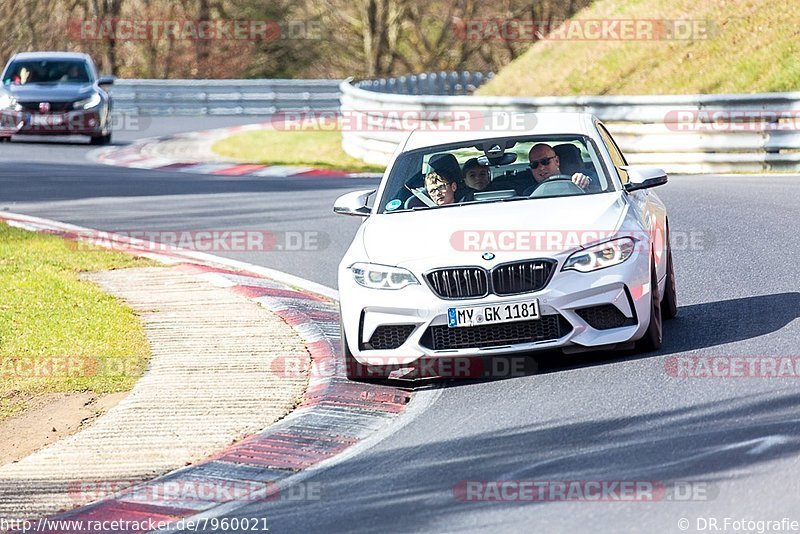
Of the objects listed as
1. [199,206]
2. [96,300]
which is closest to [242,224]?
[199,206]

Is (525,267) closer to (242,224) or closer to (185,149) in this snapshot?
(242,224)

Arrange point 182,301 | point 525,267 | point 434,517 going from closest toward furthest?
1. point 434,517
2. point 525,267
3. point 182,301

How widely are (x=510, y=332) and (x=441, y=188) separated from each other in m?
1.47

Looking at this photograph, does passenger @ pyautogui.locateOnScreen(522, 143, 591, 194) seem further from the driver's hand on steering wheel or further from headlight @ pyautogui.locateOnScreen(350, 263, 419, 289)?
headlight @ pyautogui.locateOnScreen(350, 263, 419, 289)

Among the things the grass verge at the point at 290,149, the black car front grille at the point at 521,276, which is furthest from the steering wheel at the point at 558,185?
the grass verge at the point at 290,149

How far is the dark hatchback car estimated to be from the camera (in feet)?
89.8

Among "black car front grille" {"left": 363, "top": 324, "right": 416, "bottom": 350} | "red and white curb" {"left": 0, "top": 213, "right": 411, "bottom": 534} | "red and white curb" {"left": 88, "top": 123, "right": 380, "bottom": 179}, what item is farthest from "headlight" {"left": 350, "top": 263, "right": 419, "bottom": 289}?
"red and white curb" {"left": 88, "top": 123, "right": 380, "bottom": 179}

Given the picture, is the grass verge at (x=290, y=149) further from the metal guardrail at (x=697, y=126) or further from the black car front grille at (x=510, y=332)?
the black car front grille at (x=510, y=332)

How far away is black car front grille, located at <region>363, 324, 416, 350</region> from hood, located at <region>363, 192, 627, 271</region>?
1.19ft

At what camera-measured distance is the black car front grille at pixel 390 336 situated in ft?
26.8

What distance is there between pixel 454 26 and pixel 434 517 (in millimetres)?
41521

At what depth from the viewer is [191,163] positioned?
2577 cm

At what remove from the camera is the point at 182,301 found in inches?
448

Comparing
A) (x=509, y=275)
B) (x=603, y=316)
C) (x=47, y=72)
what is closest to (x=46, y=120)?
(x=47, y=72)
